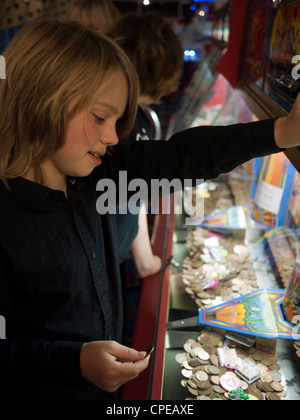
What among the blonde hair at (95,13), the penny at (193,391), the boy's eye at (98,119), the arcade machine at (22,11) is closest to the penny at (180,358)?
the penny at (193,391)

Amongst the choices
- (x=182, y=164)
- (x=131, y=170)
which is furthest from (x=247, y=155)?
(x=131, y=170)

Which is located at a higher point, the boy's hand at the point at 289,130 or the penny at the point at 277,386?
the boy's hand at the point at 289,130

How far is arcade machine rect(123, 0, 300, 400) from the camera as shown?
1.19m

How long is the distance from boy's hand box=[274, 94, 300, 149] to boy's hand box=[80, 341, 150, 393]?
1.99 feet

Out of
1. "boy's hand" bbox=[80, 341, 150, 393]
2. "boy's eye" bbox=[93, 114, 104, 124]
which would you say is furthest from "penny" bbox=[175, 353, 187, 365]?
"boy's eye" bbox=[93, 114, 104, 124]

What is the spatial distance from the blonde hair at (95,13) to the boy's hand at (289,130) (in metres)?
1.83

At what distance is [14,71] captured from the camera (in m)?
1.00

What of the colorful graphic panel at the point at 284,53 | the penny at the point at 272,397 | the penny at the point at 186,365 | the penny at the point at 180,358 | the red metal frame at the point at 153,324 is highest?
the colorful graphic panel at the point at 284,53

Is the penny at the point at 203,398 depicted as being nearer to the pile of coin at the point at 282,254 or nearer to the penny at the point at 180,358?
the penny at the point at 180,358

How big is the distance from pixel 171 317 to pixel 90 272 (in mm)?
493

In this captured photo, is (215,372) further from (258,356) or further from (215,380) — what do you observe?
(258,356)

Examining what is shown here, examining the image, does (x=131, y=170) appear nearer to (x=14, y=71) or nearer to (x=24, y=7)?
(x=14, y=71)

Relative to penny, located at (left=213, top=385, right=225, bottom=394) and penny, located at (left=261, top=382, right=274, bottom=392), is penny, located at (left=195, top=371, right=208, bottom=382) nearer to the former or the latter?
penny, located at (left=213, top=385, right=225, bottom=394)

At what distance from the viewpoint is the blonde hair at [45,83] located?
Answer: 98 centimetres
